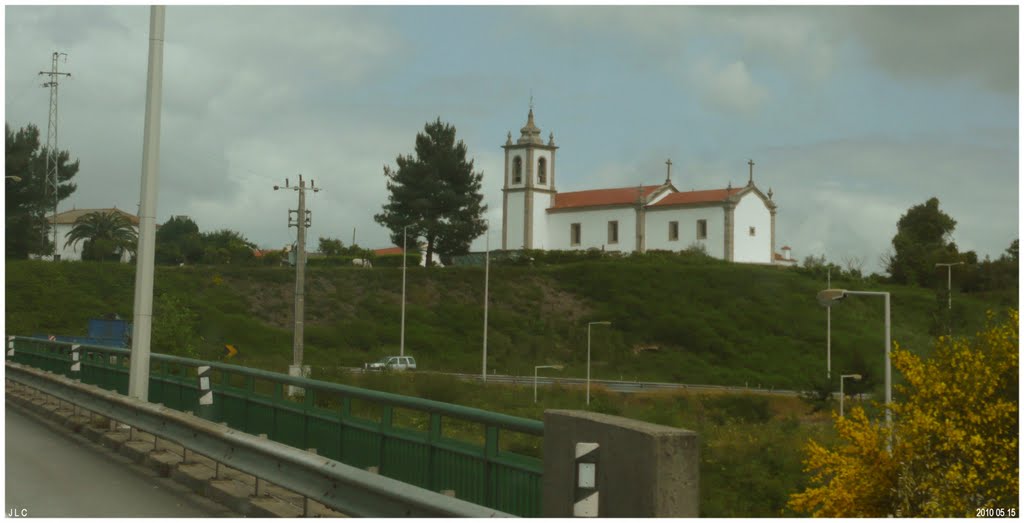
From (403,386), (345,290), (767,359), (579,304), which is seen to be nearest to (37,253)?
(345,290)

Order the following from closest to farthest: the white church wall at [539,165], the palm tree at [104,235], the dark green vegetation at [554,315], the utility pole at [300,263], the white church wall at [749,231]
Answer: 1. the utility pole at [300,263]
2. the dark green vegetation at [554,315]
3. the palm tree at [104,235]
4. the white church wall at [749,231]
5. the white church wall at [539,165]

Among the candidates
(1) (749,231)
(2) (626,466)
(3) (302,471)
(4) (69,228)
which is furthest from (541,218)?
(2) (626,466)

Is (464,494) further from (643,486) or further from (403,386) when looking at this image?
(403,386)

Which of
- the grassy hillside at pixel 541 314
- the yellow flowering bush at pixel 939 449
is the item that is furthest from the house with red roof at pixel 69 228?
the yellow flowering bush at pixel 939 449

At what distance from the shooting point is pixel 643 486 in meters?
6.56

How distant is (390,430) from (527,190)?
11082 cm

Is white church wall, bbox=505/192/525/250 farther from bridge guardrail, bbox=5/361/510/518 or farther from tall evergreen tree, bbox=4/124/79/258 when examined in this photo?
bridge guardrail, bbox=5/361/510/518

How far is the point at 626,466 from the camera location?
6.75m

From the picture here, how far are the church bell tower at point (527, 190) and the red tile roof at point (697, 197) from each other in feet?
37.7

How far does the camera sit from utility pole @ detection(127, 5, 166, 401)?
1714 cm

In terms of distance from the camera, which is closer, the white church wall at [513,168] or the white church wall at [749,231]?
the white church wall at [749,231]

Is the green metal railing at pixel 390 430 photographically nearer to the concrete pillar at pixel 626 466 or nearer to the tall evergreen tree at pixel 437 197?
the concrete pillar at pixel 626 466

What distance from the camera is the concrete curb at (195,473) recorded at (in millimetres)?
10480

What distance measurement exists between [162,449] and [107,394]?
194 cm
